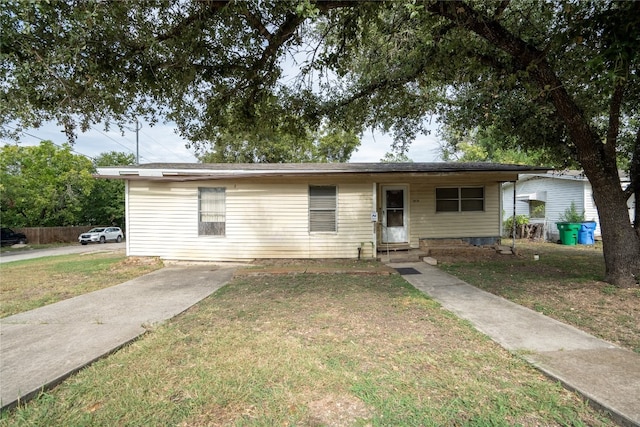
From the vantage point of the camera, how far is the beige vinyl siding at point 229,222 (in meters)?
9.55

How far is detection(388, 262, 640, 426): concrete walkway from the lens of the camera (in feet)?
7.90

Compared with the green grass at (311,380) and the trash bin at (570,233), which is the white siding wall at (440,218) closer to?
the trash bin at (570,233)

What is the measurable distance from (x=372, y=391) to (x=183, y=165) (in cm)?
975

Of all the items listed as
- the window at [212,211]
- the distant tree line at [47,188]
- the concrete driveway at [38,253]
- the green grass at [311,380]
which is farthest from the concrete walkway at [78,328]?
the distant tree line at [47,188]

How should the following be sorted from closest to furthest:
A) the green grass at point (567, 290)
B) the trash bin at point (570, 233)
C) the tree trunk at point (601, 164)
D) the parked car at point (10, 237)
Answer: the green grass at point (567, 290) < the tree trunk at point (601, 164) < the trash bin at point (570, 233) < the parked car at point (10, 237)

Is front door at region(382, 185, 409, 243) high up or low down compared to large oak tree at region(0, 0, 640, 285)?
down

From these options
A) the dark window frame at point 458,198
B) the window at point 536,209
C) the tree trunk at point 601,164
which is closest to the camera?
the tree trunk at point 601,164

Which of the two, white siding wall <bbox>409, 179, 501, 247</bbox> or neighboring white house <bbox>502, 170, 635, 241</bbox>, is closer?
white siding wall <bbox>409, 179, 501, 247</bbox>

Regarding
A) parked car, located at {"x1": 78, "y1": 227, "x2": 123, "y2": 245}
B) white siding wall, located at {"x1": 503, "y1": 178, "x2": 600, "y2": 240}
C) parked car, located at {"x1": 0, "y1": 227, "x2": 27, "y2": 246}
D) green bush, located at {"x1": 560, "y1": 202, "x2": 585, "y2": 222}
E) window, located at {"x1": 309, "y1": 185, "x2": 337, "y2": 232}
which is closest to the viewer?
window, located at {"x1": 309, "y1": 185, "x2": 337, "y2": 232}

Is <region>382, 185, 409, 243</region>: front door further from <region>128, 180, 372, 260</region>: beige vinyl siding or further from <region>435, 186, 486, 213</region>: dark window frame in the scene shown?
<region>128, 180, 372, 260</region>: beige vinyl siding

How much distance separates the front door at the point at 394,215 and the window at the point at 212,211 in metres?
5.07

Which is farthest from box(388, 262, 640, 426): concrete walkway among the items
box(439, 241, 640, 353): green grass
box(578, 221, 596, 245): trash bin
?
box(578, 221, 596, 245): trash bin

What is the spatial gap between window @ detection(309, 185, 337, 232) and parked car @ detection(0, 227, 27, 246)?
906 inches

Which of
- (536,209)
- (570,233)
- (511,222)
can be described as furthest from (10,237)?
(536,209)
